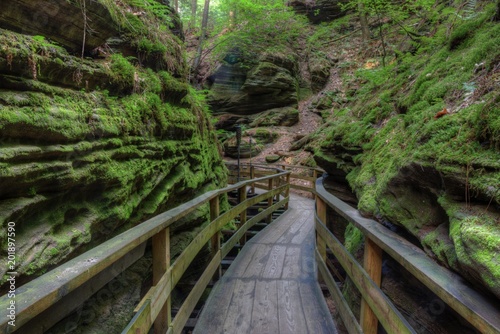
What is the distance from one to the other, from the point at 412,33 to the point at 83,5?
5.89 metres

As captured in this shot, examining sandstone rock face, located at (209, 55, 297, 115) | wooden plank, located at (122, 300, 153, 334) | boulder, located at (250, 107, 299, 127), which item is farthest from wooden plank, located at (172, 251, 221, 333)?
sandstone rock face, located at (209, 55, 297, 115)

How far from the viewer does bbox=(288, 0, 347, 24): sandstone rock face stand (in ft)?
71.7

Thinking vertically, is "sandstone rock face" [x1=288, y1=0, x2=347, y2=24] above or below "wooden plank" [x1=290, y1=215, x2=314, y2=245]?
above

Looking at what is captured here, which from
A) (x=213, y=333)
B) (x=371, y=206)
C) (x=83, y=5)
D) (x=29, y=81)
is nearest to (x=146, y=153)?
(x=29, y=81)

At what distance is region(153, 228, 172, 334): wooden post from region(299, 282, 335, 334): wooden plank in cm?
144

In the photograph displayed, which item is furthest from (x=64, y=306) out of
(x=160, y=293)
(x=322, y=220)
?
(x=322, y=220)

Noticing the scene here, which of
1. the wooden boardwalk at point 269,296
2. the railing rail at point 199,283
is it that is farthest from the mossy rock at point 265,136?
the railing rail at point 199,283

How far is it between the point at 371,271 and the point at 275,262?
2938mm

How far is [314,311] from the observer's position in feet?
10.5

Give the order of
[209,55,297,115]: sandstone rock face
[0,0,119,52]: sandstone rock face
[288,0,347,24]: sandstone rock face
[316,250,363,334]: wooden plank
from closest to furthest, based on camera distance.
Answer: [316,250,363,334]: wooden plank, [0,0,119,52]: sandstone rock face, [209,55,297,115]: sandstone rock face, [288,0,347,24]: sandstone rock face

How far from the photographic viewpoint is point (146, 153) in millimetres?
3906

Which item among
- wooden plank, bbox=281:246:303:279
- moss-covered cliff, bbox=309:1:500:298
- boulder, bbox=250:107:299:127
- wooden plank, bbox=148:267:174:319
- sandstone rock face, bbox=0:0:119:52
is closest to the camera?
moss-covered cliff, bbox=309:1:500:298

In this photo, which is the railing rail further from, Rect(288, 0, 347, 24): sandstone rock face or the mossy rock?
Rect(288, 0, 347, 24): sandstone rock face

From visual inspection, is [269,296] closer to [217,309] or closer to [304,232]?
[217,309]
